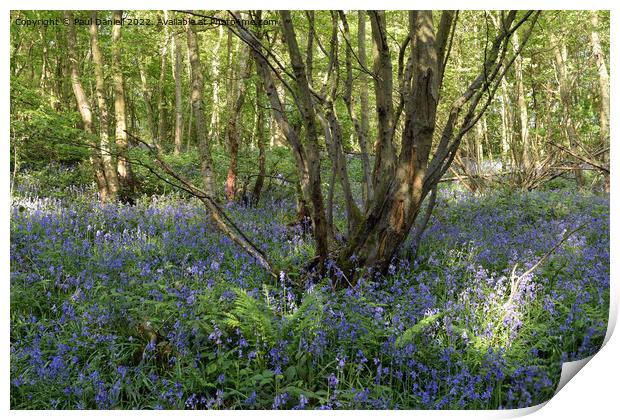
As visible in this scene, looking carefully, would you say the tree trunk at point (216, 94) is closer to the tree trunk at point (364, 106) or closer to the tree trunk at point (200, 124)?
the tree trunk at point (200, 124)

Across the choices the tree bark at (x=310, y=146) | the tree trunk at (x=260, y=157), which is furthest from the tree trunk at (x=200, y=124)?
the tree bark at (x=310, y=146)

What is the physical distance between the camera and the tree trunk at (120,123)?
14.8 ft

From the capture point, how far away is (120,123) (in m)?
5.67

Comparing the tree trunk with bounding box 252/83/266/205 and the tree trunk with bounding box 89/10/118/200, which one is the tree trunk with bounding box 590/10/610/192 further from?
the tree trunk with bounding box 89/10/118/200

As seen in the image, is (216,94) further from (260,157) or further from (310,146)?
(310,146)

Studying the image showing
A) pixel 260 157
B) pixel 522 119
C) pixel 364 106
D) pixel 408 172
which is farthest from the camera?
pixel 260 157

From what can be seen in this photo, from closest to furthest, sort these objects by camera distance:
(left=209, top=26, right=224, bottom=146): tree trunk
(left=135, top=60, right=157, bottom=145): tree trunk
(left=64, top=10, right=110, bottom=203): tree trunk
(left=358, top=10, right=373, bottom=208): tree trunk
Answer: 1. (left=358, top=10, right=373, bottom=208): tree trunk
2. (left=64, top=10, right=110, bottom=203): tree trunk
3. (left=135, top=60, right=157, bottom=145): tree trunk
4. (left=209, top=26, right=224, bottom=146): tree trunk

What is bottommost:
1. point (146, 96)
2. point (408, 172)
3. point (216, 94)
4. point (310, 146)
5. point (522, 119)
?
point (408, 172)

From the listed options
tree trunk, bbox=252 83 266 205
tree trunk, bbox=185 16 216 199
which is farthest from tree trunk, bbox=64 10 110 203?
tree trunk, bbox=252 83 266 205

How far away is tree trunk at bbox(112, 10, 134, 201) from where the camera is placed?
452 centimetres

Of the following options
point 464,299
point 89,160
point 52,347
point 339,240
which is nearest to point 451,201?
point 339,240

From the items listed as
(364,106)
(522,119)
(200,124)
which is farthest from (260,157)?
(522,119)
